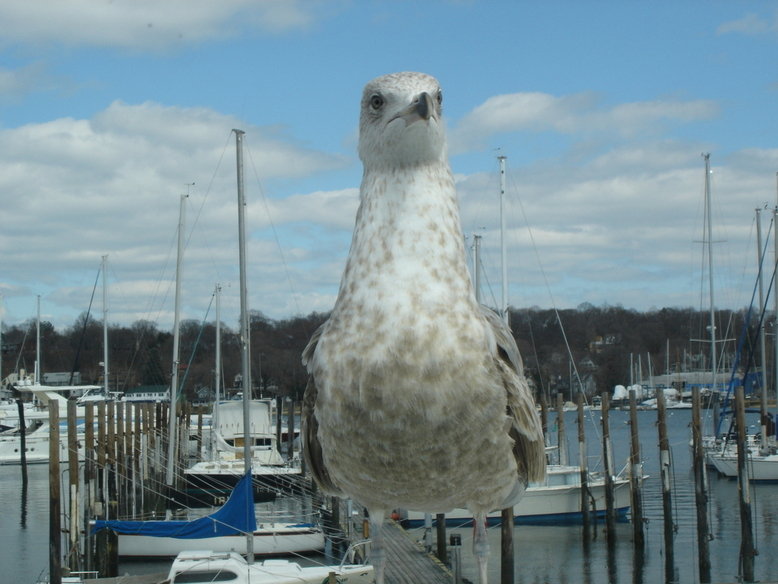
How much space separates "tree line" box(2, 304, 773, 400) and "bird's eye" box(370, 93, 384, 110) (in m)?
Answer: 39.7

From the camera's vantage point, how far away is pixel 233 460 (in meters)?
38.1

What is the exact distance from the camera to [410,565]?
2034cm

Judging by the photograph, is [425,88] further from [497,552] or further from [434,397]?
[497,552]

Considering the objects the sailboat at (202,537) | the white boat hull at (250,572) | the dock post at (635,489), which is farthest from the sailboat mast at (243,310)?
the dock post at (635,489)

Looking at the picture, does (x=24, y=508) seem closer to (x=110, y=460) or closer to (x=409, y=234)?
(x=110, y=460)

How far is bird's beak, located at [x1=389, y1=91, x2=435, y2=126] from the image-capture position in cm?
420

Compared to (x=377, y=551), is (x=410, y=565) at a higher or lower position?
lower

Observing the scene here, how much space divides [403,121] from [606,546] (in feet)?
90.3

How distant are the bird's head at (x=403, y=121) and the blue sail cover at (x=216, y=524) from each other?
16.3 m

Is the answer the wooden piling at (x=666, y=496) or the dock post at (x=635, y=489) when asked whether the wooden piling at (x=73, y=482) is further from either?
the wooden piling at (x=666, y=496)

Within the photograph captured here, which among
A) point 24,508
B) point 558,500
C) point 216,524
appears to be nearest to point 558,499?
point 558,500

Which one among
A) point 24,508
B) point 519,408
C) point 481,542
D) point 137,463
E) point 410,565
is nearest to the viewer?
point 519,408

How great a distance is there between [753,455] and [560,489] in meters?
13.6

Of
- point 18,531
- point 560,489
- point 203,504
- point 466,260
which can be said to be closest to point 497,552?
point 560,489
